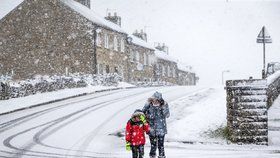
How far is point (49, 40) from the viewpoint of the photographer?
4416cm

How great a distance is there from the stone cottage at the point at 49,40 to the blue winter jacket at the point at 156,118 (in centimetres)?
3281

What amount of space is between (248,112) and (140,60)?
46.8 m

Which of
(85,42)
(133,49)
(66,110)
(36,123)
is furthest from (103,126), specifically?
(133,49)

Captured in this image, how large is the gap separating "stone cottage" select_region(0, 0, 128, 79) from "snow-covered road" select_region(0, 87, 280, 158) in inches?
829

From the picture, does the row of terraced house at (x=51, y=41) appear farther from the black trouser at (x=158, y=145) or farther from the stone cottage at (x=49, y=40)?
the black trouser at (x=158, y=145)

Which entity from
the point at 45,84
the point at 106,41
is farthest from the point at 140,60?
the point at 45,84

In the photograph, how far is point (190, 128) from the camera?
45.7ft

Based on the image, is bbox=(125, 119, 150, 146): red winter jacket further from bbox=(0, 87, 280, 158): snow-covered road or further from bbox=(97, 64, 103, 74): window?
bbox=(97, 64, 103, 74): window

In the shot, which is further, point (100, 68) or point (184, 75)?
point (184, 75)

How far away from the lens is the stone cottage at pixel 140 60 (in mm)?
Result: 55284

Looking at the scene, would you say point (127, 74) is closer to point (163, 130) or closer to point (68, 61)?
point (68, 61)

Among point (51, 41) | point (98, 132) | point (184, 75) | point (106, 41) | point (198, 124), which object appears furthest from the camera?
point (184, 75)

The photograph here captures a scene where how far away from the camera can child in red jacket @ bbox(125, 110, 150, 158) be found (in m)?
9.75

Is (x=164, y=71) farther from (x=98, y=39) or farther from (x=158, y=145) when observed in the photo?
(x=158, y=145)
